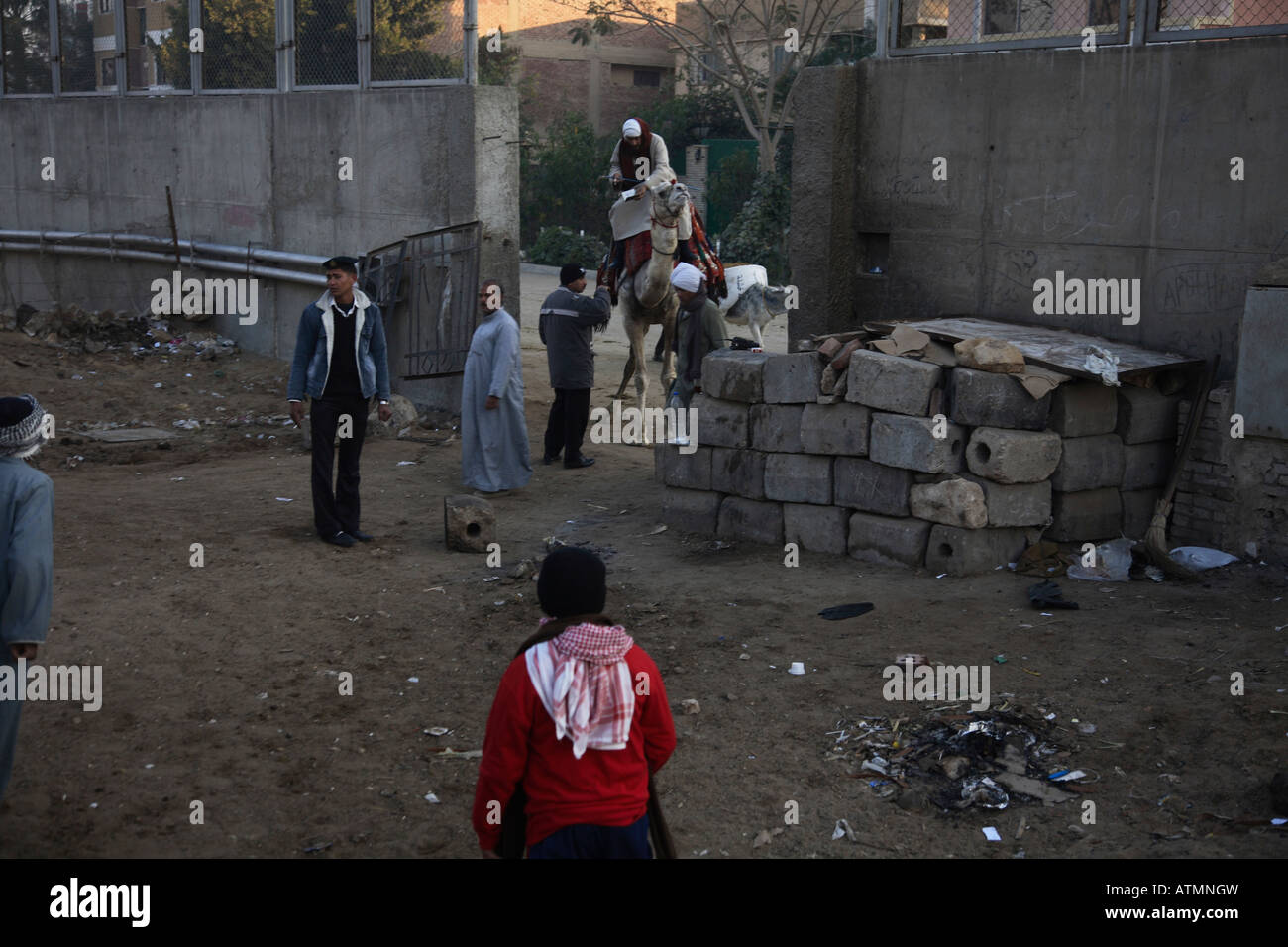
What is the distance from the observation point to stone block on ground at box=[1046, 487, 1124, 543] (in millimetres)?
7711

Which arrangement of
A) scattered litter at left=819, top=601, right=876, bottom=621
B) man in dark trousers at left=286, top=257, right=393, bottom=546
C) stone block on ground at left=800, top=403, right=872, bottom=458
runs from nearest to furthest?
scattered litter at left=819, top=601, right=876, bottom=621 → stone block on ground at left=800, top=403, right=872, bottom=458 → man in dark trousers at left=286, top=257, right=393, bottom=546

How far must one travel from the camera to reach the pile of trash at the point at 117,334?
16406 millimetres

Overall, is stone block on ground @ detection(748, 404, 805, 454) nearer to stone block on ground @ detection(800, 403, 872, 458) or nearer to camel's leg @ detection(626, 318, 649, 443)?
stone block on ground @ detection(800, 403, 872, 458)

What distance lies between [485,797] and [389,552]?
18.5 ft

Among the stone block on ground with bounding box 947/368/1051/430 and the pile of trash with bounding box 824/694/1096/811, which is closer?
the pile of trash with bounding box 824/694/1096/811

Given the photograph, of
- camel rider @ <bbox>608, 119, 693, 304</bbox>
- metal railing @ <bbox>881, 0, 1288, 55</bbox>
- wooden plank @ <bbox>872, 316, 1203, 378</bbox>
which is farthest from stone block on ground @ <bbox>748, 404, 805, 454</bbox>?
camel rider @ <bbox>608, 119, 693, 304</bbox>

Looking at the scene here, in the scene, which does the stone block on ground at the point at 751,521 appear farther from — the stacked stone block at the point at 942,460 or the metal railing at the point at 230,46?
the metal railing at the point at 230,46

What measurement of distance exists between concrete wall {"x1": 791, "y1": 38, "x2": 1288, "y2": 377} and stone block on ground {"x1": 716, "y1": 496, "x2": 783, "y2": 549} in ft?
5.92

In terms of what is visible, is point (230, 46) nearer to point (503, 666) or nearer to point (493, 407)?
point (493, 407)

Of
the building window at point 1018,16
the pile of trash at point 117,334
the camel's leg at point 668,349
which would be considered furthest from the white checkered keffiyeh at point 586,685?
the pile of trash at point 117,334

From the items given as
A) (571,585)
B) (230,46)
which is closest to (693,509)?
(571,585)

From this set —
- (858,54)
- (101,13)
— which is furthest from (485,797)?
(858,54)

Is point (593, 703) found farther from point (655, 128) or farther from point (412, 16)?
point (655, 128)

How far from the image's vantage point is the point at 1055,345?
7953mm
